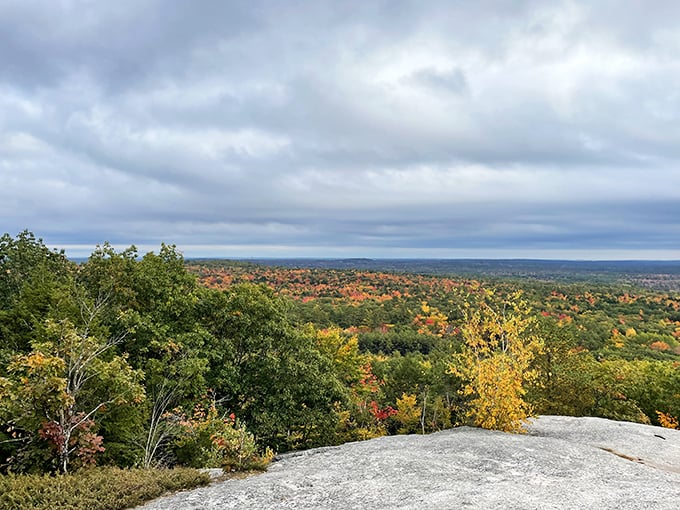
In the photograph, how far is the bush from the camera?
27.8 feet

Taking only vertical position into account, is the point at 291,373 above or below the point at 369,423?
above

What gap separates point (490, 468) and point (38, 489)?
33.5 feet

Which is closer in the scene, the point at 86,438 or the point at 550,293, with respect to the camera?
the point at 86,438

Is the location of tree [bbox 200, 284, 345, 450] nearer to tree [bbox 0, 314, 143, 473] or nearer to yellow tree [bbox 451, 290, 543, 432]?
yellow tree [bbox 451, 290, 543, 432]

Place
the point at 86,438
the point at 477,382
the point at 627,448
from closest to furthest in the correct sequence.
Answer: the point at 86,438
the point at 627,448
the point at 477,382

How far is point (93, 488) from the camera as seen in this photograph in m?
9.12

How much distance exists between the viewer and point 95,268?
872 inches

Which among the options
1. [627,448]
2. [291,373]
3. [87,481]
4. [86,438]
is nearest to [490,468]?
[627,448]

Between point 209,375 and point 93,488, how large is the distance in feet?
40.3

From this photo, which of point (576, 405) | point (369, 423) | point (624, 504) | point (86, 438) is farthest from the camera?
point (369, 423)

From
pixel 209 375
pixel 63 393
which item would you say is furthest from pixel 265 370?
pixel 63 393

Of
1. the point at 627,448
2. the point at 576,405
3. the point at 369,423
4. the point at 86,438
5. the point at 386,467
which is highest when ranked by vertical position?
the point at 86,438

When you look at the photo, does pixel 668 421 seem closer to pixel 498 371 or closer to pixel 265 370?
pixel 498 371

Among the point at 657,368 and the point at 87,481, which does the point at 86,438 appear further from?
the point at 657,368
